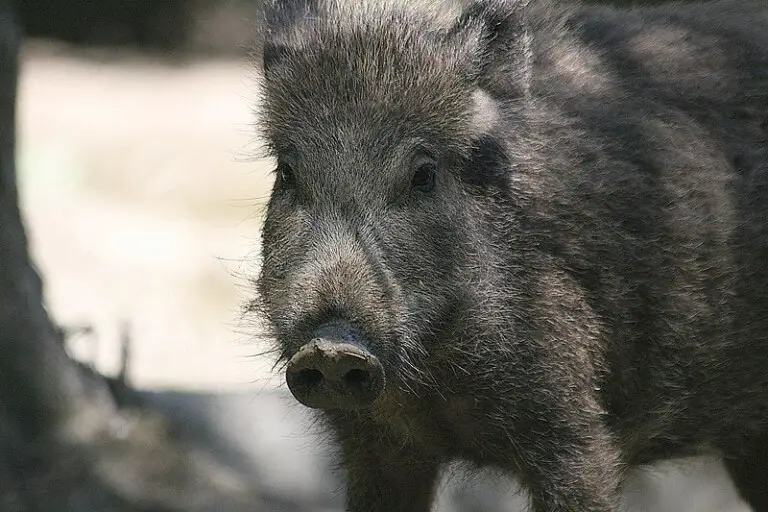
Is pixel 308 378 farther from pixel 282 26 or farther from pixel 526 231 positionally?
pixel 282 26

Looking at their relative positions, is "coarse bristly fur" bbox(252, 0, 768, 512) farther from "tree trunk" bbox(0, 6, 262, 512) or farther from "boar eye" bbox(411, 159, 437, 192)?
"tree trunk" bbox(0, 6, 262, 512)

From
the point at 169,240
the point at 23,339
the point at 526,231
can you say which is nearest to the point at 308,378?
the point at 526,231

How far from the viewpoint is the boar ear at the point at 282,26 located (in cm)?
425

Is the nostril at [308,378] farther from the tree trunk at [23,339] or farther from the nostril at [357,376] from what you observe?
the tree trunk at [23,339]

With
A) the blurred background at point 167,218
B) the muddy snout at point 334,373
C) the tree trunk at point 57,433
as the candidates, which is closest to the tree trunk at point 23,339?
the tree trunk at point 57,433

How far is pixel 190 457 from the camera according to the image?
6824 millimetres

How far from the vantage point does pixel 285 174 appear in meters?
4.13

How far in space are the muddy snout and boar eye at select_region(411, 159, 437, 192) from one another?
2.21 feet

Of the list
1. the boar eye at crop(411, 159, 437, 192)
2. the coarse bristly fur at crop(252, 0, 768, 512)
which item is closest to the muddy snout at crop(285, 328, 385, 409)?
the coarse bristly fur at crop(252, 0, 768, 512)

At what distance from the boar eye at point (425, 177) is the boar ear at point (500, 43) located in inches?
14.8

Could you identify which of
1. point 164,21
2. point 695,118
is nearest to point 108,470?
point 695,118

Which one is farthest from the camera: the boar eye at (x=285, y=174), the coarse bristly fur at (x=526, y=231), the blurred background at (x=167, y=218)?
the blurred background at (x=167, y=218)

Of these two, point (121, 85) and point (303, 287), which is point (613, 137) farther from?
point (121, 85)

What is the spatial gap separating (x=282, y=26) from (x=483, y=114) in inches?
29.0
